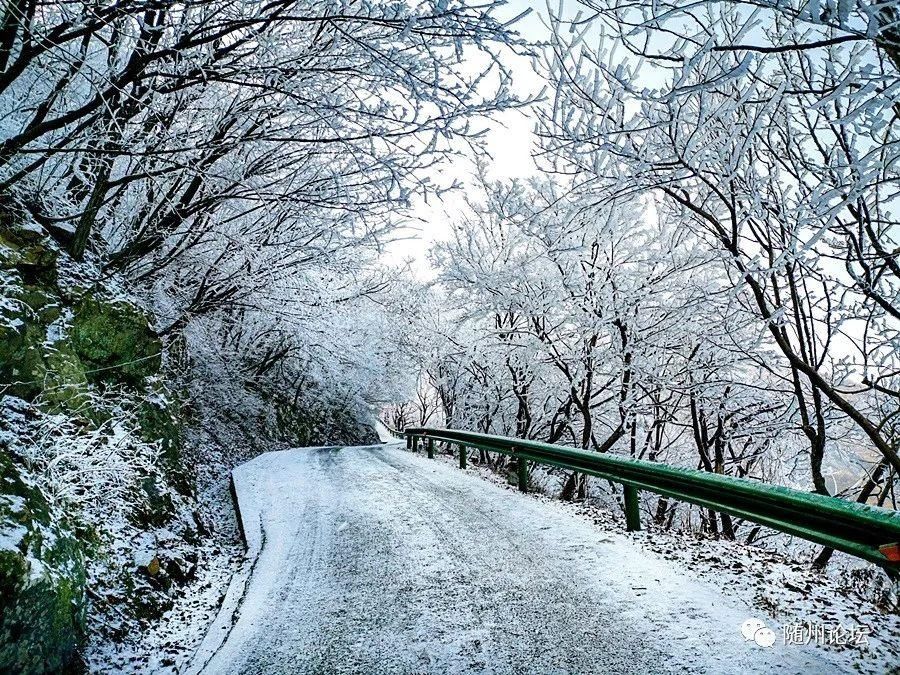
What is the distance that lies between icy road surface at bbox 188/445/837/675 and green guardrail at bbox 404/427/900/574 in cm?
60

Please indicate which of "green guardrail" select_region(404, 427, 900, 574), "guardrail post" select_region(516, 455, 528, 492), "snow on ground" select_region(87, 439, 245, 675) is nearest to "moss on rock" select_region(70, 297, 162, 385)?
"snow on ground" select_region(87, 439, 245, 675)

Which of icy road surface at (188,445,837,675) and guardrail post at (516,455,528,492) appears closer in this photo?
icy road surface at (188,445,837,675)

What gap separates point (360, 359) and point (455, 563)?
18999 mm

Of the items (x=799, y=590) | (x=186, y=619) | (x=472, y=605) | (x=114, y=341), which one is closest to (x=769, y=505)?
(x=799, y=590)

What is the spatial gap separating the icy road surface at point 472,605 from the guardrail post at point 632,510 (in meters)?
0.28

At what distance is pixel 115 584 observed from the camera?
3732mm

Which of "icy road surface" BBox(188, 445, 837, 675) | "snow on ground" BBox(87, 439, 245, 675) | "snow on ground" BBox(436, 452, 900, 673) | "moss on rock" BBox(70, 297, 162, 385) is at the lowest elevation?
"snow on ground" BBox(87, 439, 245, 675)

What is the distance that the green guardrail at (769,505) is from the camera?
245 cm

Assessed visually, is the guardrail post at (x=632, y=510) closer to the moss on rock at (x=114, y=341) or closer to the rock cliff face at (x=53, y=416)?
the rock cliff face at (x=53, y=416)

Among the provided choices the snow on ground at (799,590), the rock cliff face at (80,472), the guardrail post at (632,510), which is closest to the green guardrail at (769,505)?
the guardrail post at (632,510)

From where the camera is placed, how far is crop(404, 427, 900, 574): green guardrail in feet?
8.04

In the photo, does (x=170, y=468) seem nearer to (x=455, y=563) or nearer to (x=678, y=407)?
(x=455, y=563)

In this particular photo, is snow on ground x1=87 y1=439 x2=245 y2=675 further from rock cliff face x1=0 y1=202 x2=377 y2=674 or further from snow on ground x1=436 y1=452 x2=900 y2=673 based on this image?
snow on ground x1=436 y1=452 x2=900 y2=673

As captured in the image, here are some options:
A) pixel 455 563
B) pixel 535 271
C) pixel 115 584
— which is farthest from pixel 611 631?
pixel 535 271
